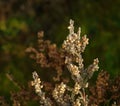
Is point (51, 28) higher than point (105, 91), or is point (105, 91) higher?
point (51, 28)

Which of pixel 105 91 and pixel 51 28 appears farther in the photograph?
pixel 51 28

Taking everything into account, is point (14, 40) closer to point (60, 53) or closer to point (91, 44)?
point (91, 44)

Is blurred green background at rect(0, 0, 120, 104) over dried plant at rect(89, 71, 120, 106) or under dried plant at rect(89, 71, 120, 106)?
over

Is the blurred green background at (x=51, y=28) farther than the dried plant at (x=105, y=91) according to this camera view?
Yes

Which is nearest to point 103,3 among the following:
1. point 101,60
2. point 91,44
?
point 91,44

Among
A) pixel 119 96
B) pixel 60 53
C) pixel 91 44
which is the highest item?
pixel 91 44

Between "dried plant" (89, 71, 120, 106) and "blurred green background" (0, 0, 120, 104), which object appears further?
"blurred green background" (0, 0, 120, 104)

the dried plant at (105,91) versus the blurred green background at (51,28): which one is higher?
the blurred green background at (51,28)

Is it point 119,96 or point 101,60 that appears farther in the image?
point 101,60
